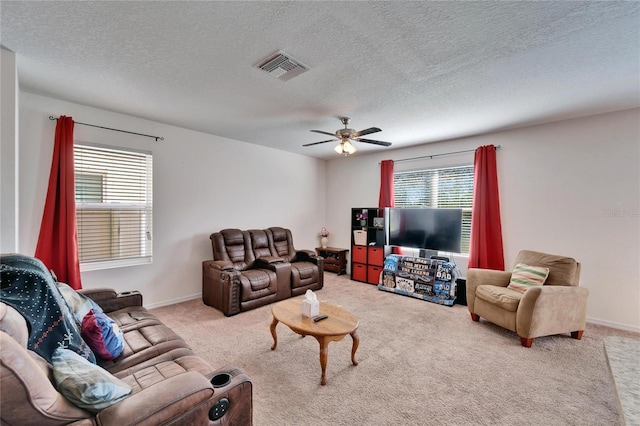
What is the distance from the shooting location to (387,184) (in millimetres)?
5184

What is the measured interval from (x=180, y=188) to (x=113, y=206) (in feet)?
2.78

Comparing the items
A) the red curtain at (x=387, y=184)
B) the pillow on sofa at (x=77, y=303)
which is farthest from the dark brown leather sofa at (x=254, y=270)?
the red curtain at (x=387, y=184)

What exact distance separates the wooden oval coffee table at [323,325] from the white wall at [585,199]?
2950 mm

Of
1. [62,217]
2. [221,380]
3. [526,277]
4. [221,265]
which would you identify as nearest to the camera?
[221,380]

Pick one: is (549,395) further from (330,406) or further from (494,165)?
(494,165)

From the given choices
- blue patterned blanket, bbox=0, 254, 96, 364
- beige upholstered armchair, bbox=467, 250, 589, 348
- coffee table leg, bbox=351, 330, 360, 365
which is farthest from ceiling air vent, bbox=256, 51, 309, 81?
beige upholstered armchair, bbox=467, 250, 589, 348

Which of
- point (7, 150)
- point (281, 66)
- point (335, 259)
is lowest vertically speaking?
point (335, 259)

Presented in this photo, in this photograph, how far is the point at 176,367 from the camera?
5.16 ft

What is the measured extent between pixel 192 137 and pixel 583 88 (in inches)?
187

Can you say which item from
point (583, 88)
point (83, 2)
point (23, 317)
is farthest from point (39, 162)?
point (583, 88)

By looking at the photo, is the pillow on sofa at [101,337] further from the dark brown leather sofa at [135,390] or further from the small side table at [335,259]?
the small side table at [335,259]

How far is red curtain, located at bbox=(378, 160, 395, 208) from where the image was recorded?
16.9ft

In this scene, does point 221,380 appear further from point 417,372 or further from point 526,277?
point 526,277

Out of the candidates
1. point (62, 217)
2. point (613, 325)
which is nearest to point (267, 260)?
point (62, 217)
